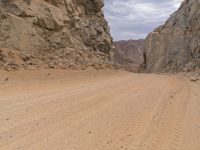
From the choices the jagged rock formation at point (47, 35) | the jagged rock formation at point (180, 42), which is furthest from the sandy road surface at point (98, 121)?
the jagged rock formation at point (180, 42)

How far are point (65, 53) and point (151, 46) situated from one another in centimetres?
2903

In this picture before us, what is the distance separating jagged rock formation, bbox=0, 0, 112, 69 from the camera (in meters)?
19.4

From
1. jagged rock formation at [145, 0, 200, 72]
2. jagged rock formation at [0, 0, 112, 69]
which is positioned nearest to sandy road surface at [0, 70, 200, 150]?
jagged rock formation at [0, 0, 112, 69]

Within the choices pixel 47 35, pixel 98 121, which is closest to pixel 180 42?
pixel 47 35

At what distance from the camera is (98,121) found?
7.70 m

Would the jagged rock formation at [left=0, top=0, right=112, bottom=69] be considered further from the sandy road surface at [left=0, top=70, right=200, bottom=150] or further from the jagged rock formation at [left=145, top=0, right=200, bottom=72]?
the jagged rock formation at [left=145, top=0, right=200, bottom=72]

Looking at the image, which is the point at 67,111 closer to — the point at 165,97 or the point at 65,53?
the point at 165,97

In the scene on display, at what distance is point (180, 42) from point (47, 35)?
64.9ft

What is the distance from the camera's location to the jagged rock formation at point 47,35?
19.4 metres

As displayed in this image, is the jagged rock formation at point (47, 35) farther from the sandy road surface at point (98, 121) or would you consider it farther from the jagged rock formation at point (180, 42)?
the jagged rock formation at point (180, 42)

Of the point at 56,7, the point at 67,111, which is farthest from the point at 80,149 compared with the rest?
the point at 56,7

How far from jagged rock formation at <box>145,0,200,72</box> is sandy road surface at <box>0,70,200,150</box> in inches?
780

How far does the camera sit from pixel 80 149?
5.64 metres

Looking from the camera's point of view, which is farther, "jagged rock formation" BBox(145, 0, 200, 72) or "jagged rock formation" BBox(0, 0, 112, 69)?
"jagged rock formation" BBox(145, 0, 200, 72)
